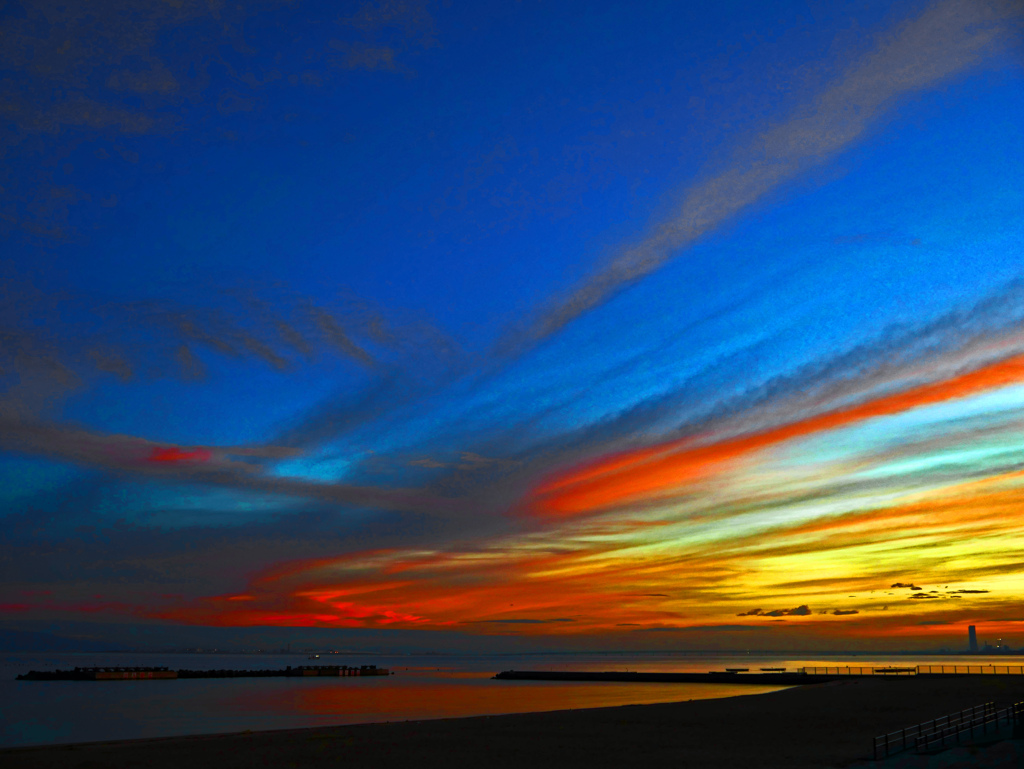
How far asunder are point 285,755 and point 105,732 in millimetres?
26545

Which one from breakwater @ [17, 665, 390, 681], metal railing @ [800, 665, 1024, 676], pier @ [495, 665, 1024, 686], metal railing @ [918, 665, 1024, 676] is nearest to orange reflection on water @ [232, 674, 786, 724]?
pier @ [495, 665, 1024, 686]

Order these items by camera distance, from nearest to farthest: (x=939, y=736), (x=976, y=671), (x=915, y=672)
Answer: (x=939, y=736)
(x=915, y=672)
(x=976, y=671)

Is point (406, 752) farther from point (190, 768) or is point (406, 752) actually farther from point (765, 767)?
point (765, 767)

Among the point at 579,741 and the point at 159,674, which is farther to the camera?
the point at 159,674

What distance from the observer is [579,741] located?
39500mm

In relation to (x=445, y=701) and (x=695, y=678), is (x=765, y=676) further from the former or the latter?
(x=445, y=701)

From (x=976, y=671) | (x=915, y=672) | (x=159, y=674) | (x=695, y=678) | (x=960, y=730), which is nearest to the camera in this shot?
(x=960, y=730)

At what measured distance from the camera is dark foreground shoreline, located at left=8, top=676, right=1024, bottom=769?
3269cm

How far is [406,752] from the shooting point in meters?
35.7

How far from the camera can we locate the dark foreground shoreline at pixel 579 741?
3269 cm

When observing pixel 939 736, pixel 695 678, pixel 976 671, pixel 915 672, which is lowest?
pixel 976 671

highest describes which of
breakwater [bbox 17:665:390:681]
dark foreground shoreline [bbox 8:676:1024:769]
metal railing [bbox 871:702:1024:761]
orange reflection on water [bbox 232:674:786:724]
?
metal railing [bbox 871:702:1024:761]

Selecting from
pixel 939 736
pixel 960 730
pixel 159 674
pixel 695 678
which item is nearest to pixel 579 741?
pixel 939 736

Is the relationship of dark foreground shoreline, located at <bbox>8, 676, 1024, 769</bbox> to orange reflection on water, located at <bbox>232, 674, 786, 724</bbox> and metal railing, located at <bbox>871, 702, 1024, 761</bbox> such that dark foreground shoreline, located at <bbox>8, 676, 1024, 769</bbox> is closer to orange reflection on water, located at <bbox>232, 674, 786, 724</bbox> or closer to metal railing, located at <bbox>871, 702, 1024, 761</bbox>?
metal railing, located at <bbox>871, 702, 1024, 761</bbox>
